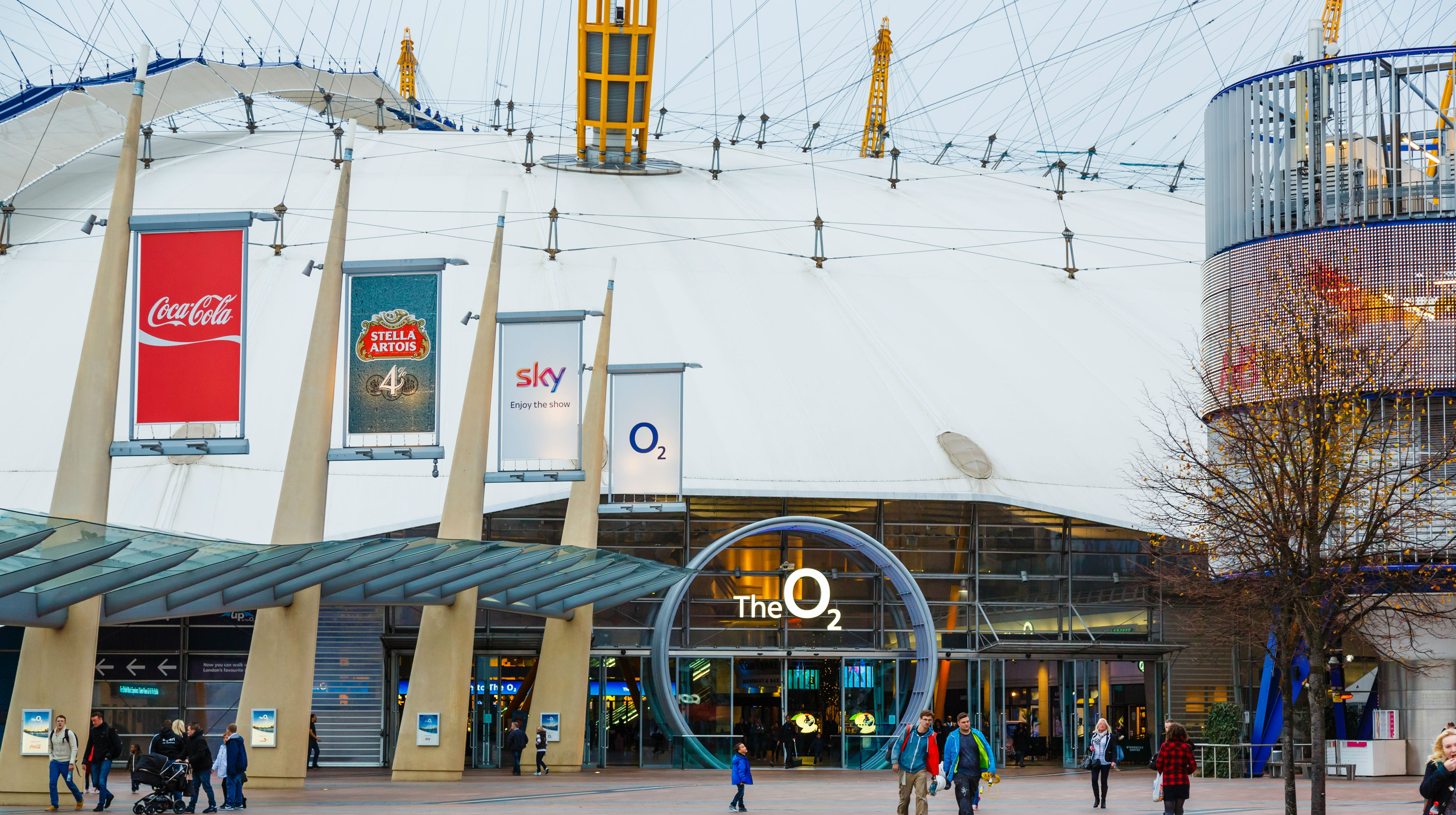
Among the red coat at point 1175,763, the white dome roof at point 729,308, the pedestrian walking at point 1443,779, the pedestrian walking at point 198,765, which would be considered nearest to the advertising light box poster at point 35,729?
the pedestrian walking at point 198,765

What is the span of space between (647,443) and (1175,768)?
14.7 m

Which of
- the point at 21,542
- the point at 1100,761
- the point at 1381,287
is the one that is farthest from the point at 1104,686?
the point at 21,542

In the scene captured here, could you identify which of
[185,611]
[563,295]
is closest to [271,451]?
[563,295]

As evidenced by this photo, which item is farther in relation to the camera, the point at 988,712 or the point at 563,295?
the point at 563,295

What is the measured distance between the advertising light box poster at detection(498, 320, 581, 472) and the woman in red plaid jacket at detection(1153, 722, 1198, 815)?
11.7 m

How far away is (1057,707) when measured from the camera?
37625 millimetres

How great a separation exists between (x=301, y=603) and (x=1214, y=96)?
22283 millimetres

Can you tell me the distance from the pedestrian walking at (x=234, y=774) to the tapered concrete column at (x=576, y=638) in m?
11.3

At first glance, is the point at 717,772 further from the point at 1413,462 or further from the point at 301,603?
the point at 1413,462

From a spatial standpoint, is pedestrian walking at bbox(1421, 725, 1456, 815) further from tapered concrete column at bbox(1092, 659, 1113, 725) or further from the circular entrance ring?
tapered concrete column at bbox(1092, 659, 1113, 725)

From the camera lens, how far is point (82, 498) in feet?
68.2

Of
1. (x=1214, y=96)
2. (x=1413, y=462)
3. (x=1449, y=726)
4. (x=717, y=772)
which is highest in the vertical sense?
(x=1214, y=96)

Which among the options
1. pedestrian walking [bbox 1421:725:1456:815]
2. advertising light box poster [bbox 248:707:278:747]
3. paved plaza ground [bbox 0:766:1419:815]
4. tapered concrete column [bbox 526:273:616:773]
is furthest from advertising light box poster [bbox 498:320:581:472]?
pedestrian walking [bbox 1421:725:1456:815]

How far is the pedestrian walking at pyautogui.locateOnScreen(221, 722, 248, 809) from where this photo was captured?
66.4 ft
